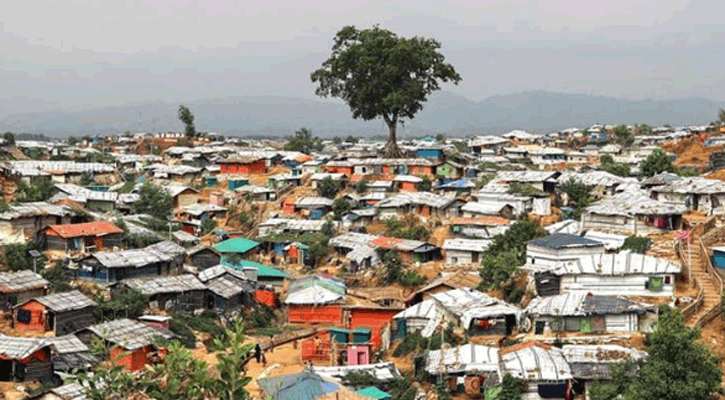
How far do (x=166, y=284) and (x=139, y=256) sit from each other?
2949mm

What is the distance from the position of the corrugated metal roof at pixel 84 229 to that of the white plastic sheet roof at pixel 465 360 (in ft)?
63.1

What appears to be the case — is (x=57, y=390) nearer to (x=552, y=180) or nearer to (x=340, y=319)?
(x=340, y=319)

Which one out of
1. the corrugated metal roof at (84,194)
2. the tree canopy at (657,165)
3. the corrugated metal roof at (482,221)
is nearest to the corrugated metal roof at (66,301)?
the corrugated metal roof at (84,194)

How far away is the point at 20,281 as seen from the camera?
2956 centimetres

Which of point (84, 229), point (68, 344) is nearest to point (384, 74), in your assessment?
point (84, 229)

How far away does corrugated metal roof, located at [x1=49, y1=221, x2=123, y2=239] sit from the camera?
35844 millimetres

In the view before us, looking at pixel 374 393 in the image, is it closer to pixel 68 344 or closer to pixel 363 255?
pixel 68 344

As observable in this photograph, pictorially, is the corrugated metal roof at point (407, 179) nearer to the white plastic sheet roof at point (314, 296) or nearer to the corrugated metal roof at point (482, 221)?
the corrugated metal roof at point (482, 221)

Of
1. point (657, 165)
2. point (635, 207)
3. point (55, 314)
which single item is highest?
point (657, 165)

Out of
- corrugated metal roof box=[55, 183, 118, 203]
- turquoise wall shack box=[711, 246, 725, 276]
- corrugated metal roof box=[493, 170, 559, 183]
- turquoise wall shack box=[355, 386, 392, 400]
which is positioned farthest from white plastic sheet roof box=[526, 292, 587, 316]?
A: corrugated metal roof box=[55, 183, 118, 203]

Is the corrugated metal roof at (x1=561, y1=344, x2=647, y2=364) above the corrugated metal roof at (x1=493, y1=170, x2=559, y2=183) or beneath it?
beneath

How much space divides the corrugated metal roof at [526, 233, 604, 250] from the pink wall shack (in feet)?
27.5

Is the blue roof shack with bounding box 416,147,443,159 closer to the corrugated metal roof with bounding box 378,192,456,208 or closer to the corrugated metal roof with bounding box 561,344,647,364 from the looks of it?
the corrugated metal roof with bounding box 378,192,456,208

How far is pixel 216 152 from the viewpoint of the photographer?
68500 mm
